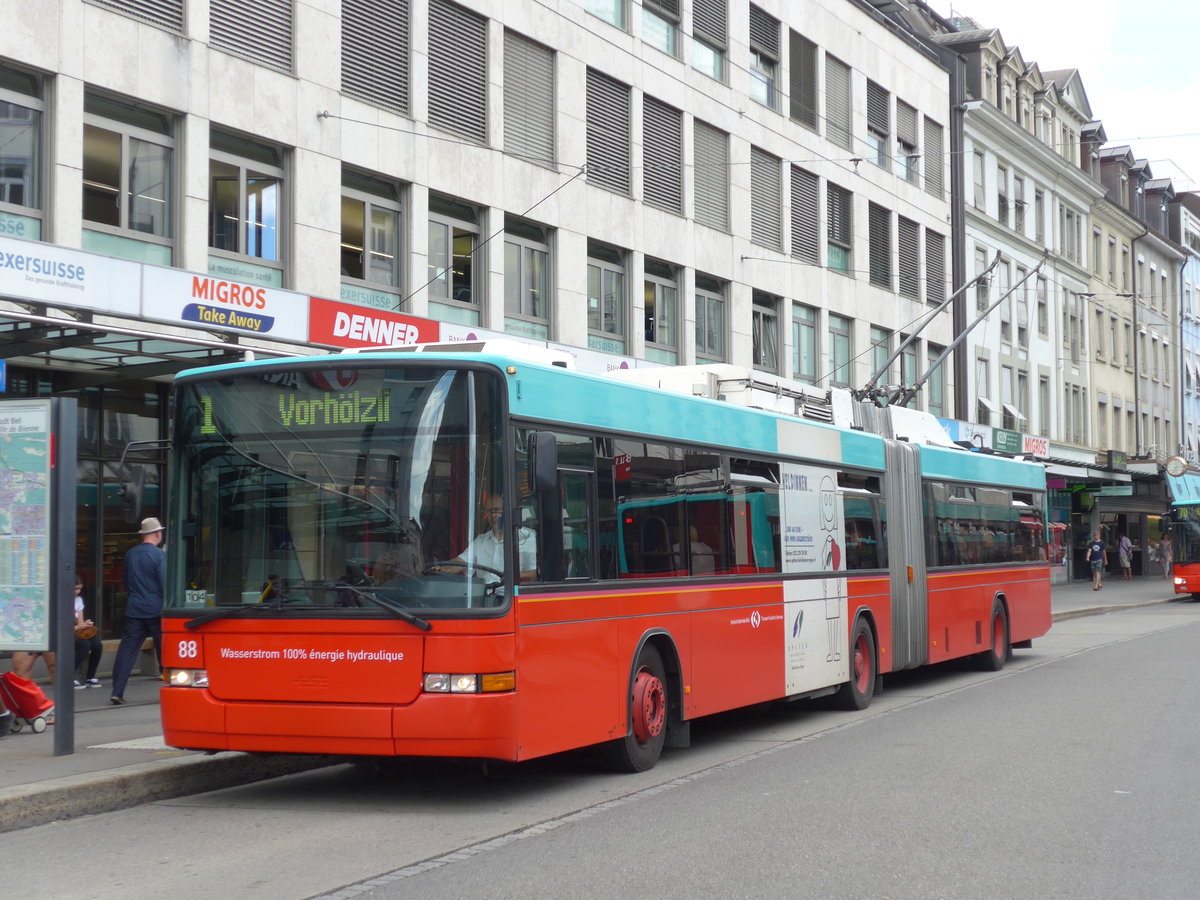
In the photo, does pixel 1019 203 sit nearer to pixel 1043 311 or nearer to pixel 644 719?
pixel 1043 311

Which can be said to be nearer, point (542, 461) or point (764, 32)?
point (542, 461)

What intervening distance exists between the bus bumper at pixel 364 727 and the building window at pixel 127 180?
8.78m

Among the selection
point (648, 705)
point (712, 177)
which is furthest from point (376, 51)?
point (648, 705)

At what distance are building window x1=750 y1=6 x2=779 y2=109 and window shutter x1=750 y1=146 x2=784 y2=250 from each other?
1191mm

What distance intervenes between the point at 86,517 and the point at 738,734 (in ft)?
27.1

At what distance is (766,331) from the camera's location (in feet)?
102

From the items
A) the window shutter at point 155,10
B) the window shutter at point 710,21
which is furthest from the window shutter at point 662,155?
the window shutter at point 155,10

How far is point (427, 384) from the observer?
28.9ft

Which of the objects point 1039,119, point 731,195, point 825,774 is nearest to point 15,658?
point 825,774

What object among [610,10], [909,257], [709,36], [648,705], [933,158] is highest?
[933,158]

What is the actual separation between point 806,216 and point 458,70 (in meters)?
12.5

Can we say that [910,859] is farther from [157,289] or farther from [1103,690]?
[157,289]

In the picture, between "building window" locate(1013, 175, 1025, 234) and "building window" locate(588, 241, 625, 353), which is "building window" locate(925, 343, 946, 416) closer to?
"building window" locate(1013, 175, 1025, 234)

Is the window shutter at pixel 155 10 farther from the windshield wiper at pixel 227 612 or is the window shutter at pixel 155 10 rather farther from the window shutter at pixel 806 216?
the window shutter at pixel 806 216
